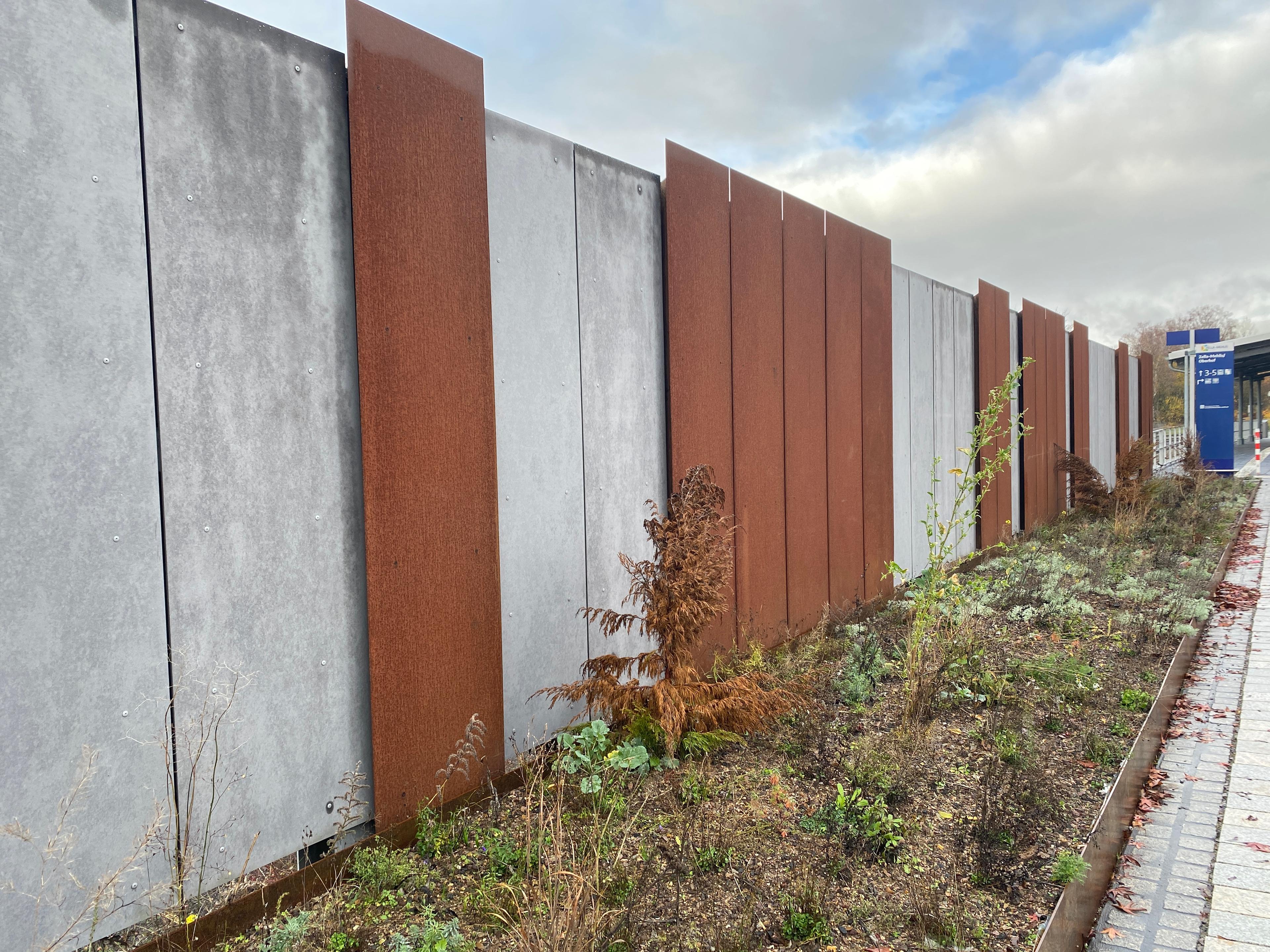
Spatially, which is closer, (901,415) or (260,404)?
(260,404)

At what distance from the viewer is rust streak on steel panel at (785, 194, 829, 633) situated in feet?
18.6

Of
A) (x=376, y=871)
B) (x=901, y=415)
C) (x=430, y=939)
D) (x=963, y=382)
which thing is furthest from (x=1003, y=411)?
(x=430, y=939)

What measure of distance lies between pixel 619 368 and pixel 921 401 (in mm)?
5097

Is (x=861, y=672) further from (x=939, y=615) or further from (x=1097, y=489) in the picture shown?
(x=1097, y=489)

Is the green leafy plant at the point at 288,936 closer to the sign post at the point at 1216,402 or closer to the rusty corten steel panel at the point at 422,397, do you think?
the rusty corten steel panel at the point at 422,397

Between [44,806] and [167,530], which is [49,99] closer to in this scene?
[167,530]

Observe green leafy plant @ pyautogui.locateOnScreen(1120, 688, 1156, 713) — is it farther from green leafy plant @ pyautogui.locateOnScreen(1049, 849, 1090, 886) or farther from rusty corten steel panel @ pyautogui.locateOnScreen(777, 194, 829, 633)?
rusty corten steel panel @ pyautogui.locateOnScreen(777, 194, 829, 633)

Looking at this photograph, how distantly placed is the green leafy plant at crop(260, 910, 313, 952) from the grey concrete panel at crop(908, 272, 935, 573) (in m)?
7.02

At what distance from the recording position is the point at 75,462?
2094 mm

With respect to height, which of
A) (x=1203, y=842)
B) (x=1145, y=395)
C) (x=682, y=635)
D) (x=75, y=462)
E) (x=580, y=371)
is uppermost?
(x=1145, y=395)

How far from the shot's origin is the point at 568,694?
336 centimetres

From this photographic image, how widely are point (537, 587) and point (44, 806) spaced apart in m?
2.07

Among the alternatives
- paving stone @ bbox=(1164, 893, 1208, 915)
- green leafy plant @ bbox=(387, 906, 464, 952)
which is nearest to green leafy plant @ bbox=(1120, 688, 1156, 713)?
paving stone @ bbox=(1164, 893, 1208, 915)

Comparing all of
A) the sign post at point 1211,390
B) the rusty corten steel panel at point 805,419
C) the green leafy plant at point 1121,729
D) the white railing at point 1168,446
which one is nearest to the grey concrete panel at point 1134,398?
the white railing at point 1168,446
